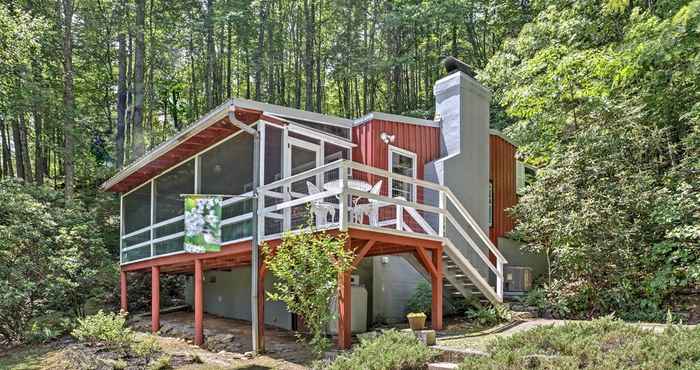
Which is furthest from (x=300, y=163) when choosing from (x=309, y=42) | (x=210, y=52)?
(x=210, y=52)

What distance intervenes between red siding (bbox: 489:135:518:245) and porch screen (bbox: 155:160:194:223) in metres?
7.01

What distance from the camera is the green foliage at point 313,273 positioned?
22.1 feet

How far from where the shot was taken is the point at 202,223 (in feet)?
27.5

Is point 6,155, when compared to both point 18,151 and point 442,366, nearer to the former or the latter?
point 18,151

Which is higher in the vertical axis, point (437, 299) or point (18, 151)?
point (18, 151)

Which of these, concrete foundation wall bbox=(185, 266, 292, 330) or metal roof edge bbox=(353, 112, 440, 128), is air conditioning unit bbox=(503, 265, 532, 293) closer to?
metal roof edge bbox=(353, 112, 440, 128)

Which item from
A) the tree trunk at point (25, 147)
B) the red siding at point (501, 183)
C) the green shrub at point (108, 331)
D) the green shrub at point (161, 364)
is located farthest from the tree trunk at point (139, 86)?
the green shrub at point (161, 364)

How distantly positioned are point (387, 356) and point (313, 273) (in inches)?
59.1

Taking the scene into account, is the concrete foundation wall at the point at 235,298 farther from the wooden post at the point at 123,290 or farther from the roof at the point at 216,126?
the roof at the point at 216,126

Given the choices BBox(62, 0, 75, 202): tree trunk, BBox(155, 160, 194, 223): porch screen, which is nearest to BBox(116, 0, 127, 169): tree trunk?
BBox(62, 0, 75, 202): tree trunk

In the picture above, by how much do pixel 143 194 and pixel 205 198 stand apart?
6.10 m

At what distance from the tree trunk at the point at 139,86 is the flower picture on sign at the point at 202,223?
12.4 m

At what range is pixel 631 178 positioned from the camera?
9.47 metres

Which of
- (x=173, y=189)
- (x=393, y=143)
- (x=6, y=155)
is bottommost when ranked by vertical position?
(x=173, y=189)
